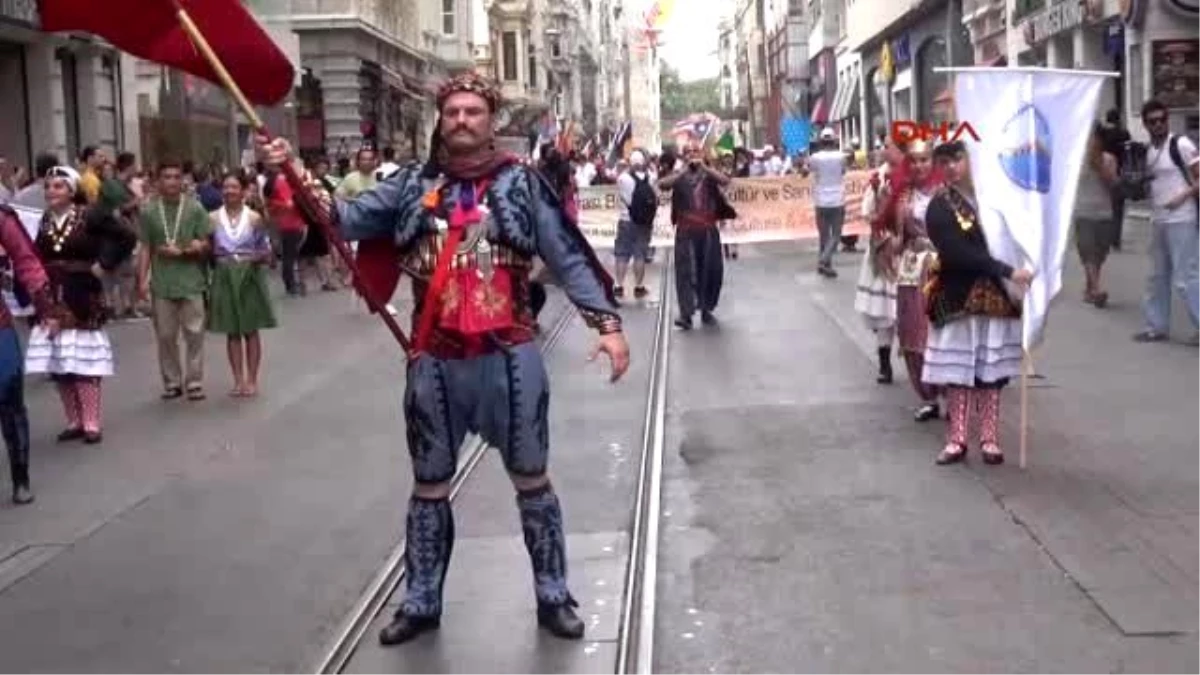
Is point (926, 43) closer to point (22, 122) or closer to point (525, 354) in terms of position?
point (22, 122)

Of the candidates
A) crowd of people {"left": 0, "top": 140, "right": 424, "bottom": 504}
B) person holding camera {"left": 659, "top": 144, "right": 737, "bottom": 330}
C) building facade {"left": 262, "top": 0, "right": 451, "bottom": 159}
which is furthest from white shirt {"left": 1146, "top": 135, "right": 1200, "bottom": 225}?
building facade {"left": 262, "top": 0, "right": 451, "bottom": 159}

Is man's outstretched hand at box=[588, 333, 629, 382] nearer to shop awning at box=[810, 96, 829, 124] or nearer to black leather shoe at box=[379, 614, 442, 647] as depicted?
black leather shoe at box=[379, 614, 442, 647]

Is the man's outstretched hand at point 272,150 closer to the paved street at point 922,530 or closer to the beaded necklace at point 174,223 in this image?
the paved street at point 922,530

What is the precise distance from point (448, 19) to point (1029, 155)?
50787 mm

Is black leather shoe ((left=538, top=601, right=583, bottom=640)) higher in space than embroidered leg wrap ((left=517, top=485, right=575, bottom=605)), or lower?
lower

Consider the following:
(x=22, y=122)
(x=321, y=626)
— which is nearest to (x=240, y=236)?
(x=321, y=626)

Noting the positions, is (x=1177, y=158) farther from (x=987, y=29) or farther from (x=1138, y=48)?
(x=987, y=29)

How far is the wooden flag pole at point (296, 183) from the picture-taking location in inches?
225

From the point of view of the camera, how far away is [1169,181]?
43.5 ft

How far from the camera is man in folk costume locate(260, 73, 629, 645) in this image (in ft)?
19.3

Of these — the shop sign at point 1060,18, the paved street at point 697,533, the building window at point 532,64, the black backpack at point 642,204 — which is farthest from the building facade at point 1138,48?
the building window at point 532,64

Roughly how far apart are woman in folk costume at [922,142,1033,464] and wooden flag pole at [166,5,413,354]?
3.60 meters

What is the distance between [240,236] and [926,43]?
35060mm

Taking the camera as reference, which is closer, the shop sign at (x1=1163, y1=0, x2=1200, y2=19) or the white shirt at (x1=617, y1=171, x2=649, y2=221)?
the white shirt at (x1=617, y1=171, x2=649, y2=221)
